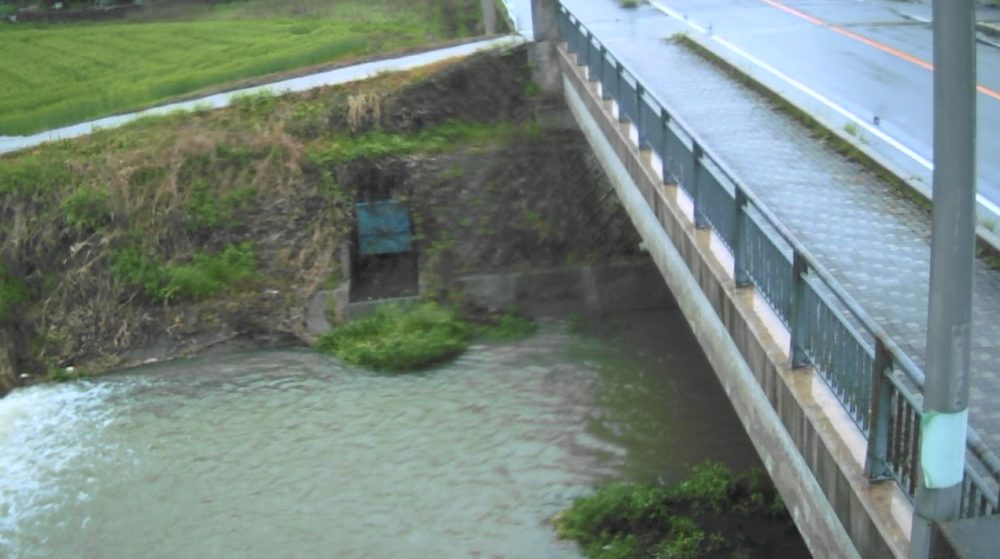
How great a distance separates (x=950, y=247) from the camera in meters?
4.19

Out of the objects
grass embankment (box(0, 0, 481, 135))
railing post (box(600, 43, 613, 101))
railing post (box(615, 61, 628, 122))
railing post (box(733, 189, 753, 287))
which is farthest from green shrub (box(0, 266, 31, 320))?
railing post (box(733, 189, 753, 287))

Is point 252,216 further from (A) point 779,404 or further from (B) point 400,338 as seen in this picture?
(A) point 779,404

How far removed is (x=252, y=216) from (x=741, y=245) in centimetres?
1230

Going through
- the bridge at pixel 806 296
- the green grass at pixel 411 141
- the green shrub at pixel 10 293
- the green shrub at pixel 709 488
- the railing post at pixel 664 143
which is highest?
the railing post at pixel 664 143

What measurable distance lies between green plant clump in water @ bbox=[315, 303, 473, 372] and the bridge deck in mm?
4879

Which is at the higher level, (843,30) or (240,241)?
(843,30)

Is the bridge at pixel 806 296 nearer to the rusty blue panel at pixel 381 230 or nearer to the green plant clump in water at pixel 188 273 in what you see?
the rusty blue panel at pixel 381 230

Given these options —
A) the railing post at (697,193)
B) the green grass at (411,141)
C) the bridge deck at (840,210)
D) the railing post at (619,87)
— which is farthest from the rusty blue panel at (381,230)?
the railing post at (697,193)

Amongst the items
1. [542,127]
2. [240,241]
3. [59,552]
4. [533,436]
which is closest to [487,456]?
[533,436]

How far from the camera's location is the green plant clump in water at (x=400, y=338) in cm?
1599

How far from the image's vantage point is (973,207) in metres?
4.13

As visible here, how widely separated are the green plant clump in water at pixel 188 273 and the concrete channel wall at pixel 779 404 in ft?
28.0

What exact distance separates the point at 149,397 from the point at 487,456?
564 cm

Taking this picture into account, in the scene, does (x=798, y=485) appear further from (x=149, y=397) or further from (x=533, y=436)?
(x=149, y=397)
